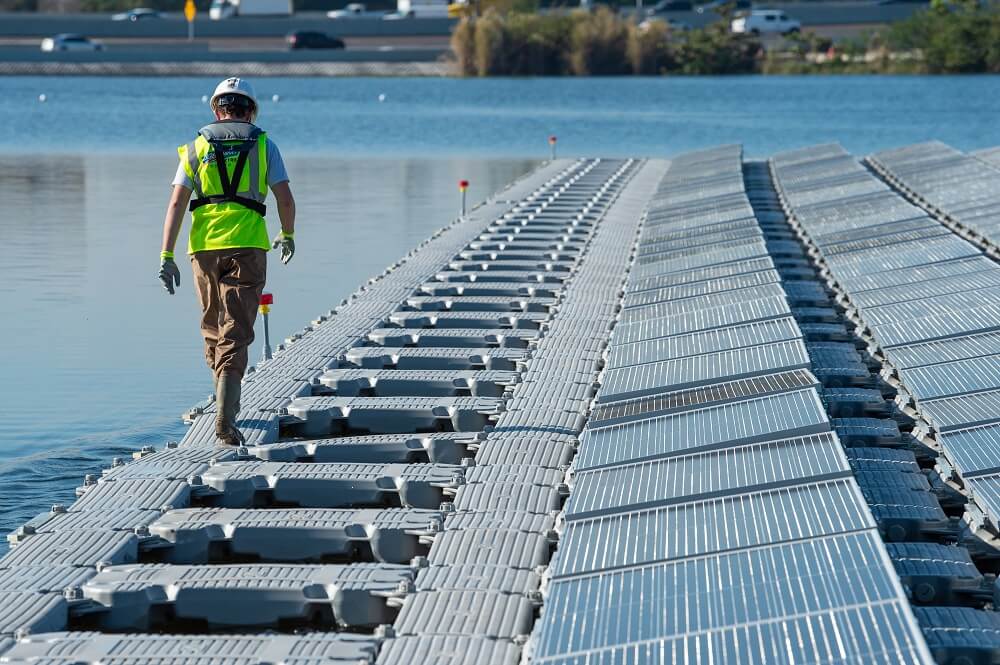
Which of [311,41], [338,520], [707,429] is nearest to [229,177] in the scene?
[338,520]

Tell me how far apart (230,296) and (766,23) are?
103245 mm

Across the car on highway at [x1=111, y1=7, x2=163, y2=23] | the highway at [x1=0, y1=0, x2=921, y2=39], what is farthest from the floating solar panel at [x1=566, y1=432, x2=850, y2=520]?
the car on highway at [x1=111, y1=7, x2=163, y2=23]

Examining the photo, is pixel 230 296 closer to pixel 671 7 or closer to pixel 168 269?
pixel 168 269

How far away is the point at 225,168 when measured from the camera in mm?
9641

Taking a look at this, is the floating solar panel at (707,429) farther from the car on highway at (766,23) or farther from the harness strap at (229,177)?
the car on highway at (766,23)

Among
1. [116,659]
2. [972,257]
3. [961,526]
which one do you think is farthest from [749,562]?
[972,257]

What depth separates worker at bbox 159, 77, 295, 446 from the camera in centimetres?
963

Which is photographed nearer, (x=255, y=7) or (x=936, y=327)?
(x=936, y=327)

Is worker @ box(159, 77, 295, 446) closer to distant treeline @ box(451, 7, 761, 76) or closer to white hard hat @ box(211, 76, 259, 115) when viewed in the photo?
white hard hat @ box(211, 76, 259, 115)

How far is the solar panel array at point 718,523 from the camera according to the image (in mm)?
5461

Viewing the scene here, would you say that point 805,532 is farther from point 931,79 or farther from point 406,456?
point 931,79

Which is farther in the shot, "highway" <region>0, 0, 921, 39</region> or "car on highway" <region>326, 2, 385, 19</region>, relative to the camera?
"car on highway" <region>326, 2, 385, 19</region>

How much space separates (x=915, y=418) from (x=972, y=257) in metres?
4.43

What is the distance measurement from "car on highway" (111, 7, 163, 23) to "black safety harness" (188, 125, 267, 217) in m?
103
